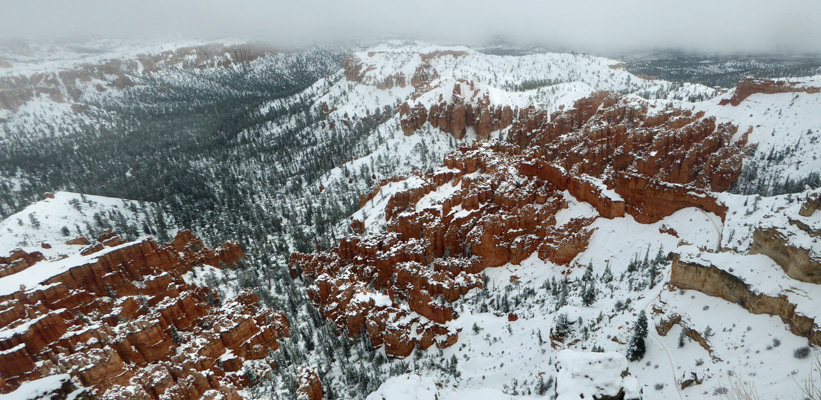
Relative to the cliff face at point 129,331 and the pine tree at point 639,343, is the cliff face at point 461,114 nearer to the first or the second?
the cliff face at point 129,331

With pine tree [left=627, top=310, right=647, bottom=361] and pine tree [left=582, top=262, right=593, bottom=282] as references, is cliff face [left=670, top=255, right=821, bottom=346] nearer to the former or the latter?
pine tree [left=627, top=310, right=647, bottom=361]

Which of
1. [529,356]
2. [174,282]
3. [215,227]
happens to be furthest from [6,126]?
[529,356]

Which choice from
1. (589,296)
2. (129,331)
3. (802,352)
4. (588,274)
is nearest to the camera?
(802,352)

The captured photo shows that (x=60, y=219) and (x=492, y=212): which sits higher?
(x=492, y=212)

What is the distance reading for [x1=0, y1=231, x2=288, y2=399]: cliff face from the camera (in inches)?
1273

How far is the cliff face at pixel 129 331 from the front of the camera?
3234 centimetres

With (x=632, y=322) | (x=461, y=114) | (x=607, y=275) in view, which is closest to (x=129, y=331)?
(x=632, y=322)

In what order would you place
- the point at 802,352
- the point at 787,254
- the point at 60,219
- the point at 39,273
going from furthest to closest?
the point at 60,219 < the point at 39,273 < the point at 787,254 < the point at 802,352

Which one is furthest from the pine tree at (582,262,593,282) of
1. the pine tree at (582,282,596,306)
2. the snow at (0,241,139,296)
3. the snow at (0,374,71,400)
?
the snow at (0,241,139,296)

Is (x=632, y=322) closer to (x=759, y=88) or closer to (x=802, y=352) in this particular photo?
(x=802, y=352)

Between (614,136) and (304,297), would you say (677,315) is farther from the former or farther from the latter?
(614,136)

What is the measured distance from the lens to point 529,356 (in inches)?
1298

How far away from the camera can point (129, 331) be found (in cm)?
3681

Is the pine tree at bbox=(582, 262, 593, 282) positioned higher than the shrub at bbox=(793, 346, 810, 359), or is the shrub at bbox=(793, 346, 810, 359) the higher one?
the shrub at bbox=(793, 346, 810, 359)
